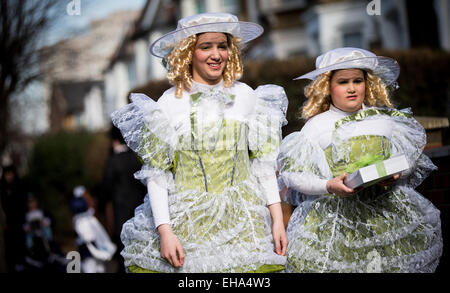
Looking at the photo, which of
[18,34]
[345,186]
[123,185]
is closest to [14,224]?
[123,185]

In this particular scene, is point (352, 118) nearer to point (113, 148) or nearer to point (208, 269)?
point (208, 269)

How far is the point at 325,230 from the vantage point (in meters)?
3.30

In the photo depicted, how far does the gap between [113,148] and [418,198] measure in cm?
364

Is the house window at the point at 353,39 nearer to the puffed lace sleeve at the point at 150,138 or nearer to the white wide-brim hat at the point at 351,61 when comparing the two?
the white wide-brim hat at the point at 351,61

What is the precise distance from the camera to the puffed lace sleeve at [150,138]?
315cm

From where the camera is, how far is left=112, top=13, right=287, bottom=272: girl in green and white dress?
10.0 ft

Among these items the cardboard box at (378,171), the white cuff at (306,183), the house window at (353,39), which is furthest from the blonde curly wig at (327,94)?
the house window at (353,39)

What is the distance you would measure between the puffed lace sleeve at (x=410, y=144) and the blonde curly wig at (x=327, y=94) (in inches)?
5.8

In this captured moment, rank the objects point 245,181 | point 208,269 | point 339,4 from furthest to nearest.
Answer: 1. point 339,4
2. point 245,181
3. point 208,269

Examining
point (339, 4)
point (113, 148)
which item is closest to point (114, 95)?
point (339, 4)

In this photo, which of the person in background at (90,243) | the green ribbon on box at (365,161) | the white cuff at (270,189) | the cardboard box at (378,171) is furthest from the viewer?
the person in background at (90,243)

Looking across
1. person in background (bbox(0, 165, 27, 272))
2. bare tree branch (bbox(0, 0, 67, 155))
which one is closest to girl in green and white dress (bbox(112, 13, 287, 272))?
person in background (bbox(0, 165, 27, 272))

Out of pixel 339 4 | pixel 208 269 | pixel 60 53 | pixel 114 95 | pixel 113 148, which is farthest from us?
pixel 114 95

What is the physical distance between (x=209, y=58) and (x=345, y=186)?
934mm
